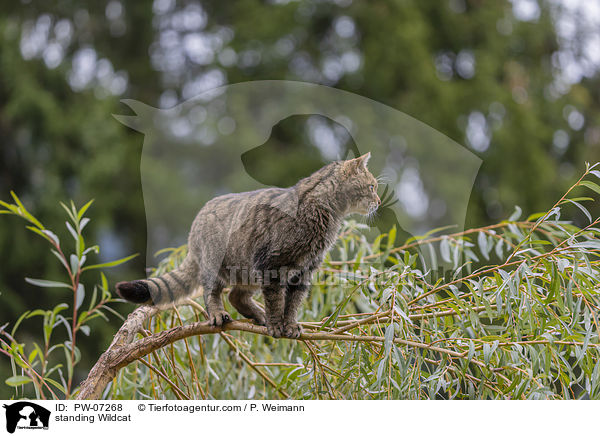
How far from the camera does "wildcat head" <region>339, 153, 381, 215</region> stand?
3.82 feet

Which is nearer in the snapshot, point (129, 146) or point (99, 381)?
point (99, 381)

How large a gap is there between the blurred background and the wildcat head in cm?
127

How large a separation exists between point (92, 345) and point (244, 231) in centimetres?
177

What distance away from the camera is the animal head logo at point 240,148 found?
49.4 inches

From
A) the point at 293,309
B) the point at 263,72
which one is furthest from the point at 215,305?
the point at 263,72

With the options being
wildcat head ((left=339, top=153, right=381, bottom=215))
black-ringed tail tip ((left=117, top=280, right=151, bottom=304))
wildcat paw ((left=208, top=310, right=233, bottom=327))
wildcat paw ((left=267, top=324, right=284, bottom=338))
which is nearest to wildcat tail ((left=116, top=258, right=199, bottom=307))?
black-ringed tail tip ((left=117, top=280, right=151, bottom=304))

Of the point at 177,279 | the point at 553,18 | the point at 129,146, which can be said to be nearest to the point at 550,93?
the point at 553,18

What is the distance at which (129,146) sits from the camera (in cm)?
298

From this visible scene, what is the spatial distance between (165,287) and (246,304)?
0.19 m

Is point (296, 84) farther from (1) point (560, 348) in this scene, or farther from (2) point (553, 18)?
(2) point (553, 18)

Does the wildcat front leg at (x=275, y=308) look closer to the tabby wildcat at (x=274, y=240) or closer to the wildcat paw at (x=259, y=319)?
the tabby wildcat at (x=274, y=240)
